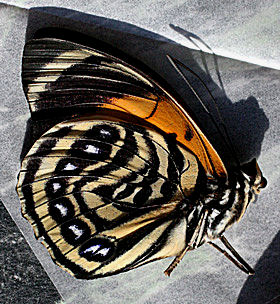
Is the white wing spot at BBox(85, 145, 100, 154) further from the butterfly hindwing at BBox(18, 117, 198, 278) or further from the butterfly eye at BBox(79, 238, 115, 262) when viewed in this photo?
the butterfly eye at BBox(79, 238, 115, 262)

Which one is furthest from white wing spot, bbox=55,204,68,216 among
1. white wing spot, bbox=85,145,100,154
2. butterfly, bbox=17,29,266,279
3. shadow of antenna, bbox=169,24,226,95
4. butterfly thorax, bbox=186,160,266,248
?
shadow of antenna, bbox=169,24,226,95

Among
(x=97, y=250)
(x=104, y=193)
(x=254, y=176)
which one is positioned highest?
(x=254, y=176)

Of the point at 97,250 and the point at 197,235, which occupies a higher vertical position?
the point at 197,235

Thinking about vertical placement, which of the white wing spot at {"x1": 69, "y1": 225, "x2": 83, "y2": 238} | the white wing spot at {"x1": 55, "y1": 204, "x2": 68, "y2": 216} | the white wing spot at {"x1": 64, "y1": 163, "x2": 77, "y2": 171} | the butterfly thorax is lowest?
the white wing spot at {"x1": 69, "y1": 225, "x2": 83, "y2": 238}

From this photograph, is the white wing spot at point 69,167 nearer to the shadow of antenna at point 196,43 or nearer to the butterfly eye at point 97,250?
the butterfly eye at point 97,250

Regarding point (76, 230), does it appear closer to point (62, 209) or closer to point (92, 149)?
point (62, 209)

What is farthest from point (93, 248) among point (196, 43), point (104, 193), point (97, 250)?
point (196, 43)

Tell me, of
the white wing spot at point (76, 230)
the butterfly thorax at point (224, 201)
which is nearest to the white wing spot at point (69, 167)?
the white wing spot at point (76, 230)
